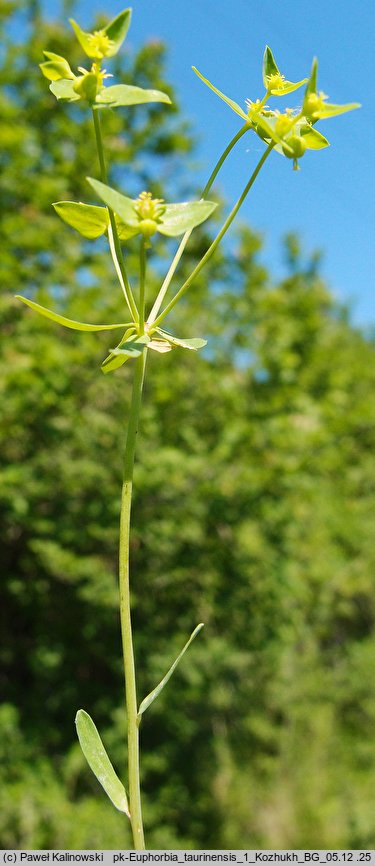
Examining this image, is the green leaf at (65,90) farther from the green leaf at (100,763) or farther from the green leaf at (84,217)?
the green leaf at (100,763)

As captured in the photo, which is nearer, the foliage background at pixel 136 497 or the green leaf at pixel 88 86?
the green leaf at pixel 88 86

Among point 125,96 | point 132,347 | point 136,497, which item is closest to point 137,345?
point 132,347

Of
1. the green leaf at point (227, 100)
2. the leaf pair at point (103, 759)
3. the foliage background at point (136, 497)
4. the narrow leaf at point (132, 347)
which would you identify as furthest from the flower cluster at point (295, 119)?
the foliage background at point (136, 497)

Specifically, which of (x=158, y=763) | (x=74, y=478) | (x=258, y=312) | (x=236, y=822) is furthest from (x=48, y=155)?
(x=236, y=822)

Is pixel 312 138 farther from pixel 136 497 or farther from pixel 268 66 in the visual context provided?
pixel 136 497

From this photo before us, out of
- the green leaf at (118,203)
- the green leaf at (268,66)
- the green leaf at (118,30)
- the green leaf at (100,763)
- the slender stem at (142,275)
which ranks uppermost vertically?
the green leaf at (268,66)
